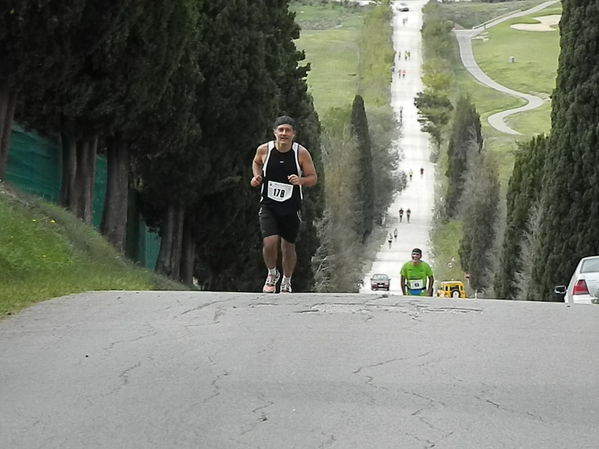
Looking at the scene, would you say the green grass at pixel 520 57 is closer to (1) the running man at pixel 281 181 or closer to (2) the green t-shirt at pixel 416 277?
(2) the green t-shirt at pixel 416 277

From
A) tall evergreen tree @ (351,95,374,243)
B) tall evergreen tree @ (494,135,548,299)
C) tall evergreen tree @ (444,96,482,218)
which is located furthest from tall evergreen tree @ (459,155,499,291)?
tall evergreen tree @ (494,135,548,299)

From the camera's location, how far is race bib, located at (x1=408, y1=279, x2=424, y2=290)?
19.6 meters

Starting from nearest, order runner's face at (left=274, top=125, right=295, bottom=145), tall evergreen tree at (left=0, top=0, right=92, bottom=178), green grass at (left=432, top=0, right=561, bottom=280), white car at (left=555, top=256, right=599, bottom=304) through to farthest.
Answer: runner's face at (left=274, top=125, right=295, bottom=145) → tall evergreen tree at (left=0, top=0, right=92, bottom=178) → white car at (left=555, top=256, right=599, bottom=304) → green grass at (left=432, top=0, right=561, bottom=280)

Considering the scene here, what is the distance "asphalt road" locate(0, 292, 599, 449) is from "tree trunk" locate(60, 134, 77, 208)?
33.3 ft

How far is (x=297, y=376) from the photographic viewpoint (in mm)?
7938

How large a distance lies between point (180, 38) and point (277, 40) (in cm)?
1050

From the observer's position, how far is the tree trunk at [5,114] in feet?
57.8

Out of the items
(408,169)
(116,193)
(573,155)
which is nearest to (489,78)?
(408,169)

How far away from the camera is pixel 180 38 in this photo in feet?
69.6

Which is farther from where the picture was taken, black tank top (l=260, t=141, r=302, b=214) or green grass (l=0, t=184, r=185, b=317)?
black tank top (l=260, t=141, r=302, b=214)

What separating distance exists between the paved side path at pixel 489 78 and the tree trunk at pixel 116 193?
85531 mm

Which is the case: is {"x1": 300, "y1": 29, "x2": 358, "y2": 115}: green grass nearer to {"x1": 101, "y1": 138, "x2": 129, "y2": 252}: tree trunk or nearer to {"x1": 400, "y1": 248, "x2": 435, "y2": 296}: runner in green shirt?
{"x1": 101, "y1": 138, "x2": 129, "y2": 252}: tree trunk

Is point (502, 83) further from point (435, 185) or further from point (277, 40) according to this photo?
point (277, 40)

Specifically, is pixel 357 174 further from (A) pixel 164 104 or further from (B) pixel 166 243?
(A) pixel 164 104
